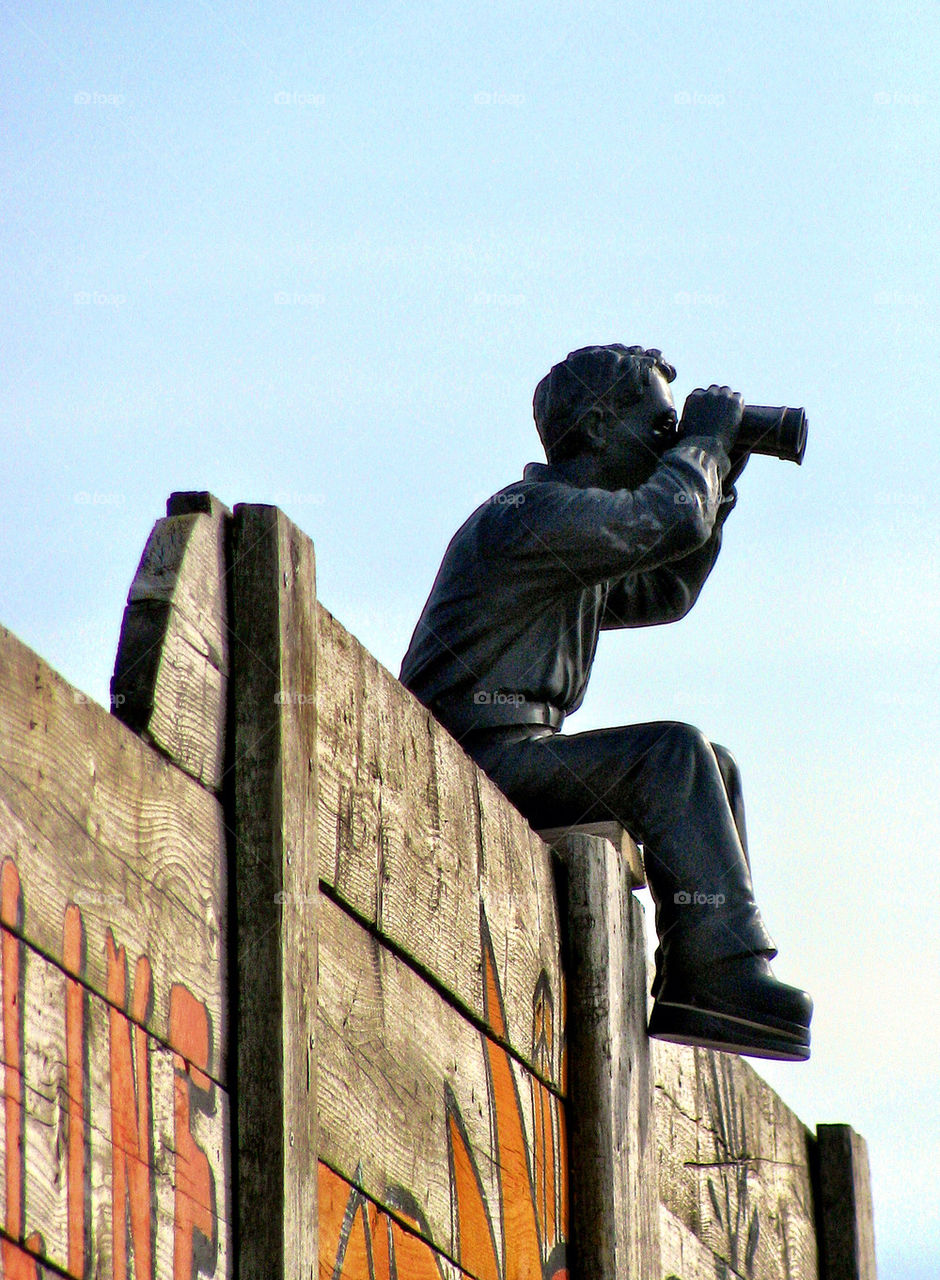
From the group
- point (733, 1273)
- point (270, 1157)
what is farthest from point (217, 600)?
point (733, 1273)

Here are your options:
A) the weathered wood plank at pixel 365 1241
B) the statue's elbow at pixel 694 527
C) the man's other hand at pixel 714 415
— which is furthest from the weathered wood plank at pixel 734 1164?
the man's other hand at pixel 714 415

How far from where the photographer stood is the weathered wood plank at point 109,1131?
2.26 m

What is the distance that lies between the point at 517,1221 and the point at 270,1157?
109 cm

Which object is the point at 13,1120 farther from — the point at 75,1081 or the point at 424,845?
the point at 424,845

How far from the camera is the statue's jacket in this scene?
4.36 metres

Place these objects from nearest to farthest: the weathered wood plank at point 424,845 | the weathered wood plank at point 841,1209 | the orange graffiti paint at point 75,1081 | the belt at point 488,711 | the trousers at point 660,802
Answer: the orange graffiti paint at point 75,1081
the weathered wood plank at point 424,845
the trousers at point 660,802
the belt at point 488,711
the weathered wood plank at point 841,1209

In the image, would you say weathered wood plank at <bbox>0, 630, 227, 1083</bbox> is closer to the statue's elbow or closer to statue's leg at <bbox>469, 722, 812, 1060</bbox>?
statue's leg at <bbox>469, 722, 812, 1060</bbox>

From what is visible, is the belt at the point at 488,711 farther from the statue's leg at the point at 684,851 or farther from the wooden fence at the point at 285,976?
the wooden fence at the point at 285,976

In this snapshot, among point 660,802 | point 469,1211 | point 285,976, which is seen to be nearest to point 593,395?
point 660,802

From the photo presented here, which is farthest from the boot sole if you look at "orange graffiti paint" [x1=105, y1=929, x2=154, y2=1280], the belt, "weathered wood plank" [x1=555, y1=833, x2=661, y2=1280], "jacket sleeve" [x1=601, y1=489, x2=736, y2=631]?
"orange graffiti paint" [x1=105, y1=929, x2=154, y2=1280]

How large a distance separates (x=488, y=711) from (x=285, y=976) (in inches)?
68.2

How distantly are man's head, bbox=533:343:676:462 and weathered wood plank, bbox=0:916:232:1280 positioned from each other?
2.50m

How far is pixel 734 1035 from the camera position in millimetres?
4012

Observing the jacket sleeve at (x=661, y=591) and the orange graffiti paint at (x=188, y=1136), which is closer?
the orange graffiti paint at (x=188, y=1136)
